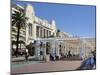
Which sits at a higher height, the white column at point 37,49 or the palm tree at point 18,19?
the palm tree at point 18,19

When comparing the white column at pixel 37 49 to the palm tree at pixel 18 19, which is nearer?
the palm tree at pixel 18 19

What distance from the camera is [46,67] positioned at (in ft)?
9.41

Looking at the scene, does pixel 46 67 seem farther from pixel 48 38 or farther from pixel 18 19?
pixel 18 19

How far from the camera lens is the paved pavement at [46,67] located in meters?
2.75

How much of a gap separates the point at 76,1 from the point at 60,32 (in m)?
0.46

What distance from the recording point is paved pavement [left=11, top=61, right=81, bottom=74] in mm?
2750

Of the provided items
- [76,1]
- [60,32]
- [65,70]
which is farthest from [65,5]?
[65,70]

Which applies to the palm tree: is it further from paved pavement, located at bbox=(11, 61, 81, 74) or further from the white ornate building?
paved pavement, located at bbox=(11, 61, 81, 74)

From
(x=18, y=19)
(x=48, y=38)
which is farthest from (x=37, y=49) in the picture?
(x=18, y=19)

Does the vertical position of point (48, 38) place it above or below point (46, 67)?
above

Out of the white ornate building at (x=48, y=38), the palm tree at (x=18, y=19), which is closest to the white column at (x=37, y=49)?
the white ornate building at (x=48, y=38)

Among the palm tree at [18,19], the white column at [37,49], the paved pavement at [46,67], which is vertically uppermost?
the palm tree at [18,19]

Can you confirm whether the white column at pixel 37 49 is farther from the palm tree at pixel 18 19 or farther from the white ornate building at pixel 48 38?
the palm tree at pixel 18 19

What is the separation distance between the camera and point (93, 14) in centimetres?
308
